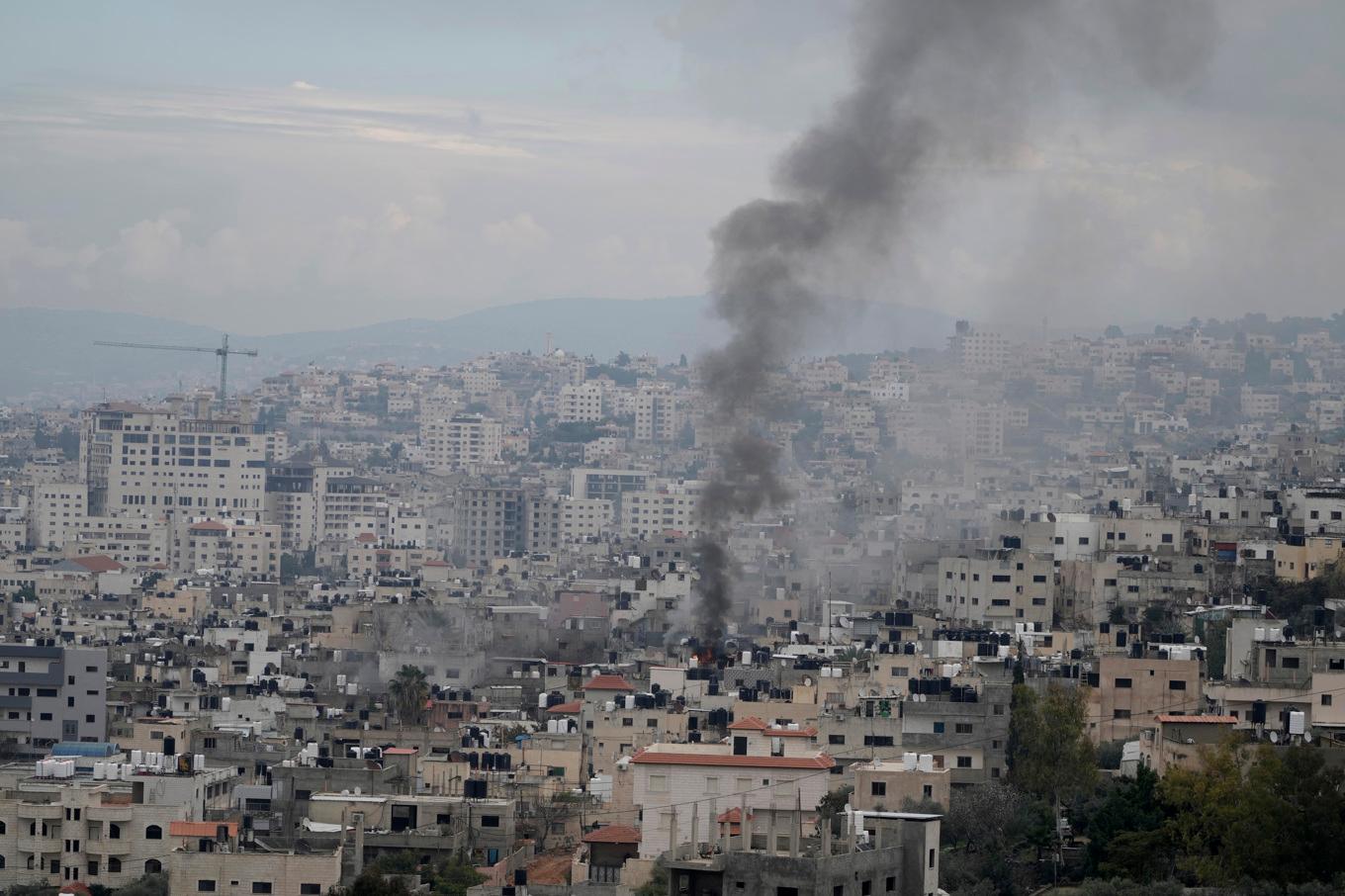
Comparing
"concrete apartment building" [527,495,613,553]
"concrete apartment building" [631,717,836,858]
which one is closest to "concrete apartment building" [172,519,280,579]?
"concrete apartment building" [527,495,613,553]

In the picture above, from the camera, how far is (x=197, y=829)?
39000 mm

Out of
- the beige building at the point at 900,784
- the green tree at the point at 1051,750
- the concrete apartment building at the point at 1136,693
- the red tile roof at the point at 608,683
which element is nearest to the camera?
the beige building at the point at 900,784

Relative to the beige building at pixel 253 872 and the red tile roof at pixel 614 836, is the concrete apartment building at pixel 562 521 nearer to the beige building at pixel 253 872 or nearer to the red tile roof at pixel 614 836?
the red tile roof at pixel 614 836

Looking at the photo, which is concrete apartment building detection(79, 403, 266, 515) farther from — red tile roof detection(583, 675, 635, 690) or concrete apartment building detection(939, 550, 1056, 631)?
red tile roof detection(583, 675, 635, 690)

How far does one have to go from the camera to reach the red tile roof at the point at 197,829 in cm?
3872

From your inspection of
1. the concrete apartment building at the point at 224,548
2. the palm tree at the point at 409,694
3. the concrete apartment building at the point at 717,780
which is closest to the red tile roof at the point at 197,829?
the concrete apartment building at the point at 717,780

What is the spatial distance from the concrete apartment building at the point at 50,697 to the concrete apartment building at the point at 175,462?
4611 inches

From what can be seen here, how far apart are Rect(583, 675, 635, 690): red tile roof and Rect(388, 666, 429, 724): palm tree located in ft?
9.03

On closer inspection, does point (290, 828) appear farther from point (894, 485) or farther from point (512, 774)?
point (894, 485)

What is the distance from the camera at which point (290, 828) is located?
135 ft

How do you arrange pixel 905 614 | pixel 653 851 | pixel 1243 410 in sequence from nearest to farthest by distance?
1. pixel 653 851
2. pixel 905 614
3. pixel 1243 410

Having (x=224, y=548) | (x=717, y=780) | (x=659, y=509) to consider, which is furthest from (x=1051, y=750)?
(x=659, y=509)

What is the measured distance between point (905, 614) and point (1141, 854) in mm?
28458

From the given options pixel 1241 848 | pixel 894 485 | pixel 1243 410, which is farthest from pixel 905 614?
pixel 1243 410
